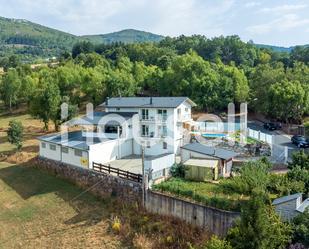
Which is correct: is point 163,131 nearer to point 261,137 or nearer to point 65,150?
point 65,150

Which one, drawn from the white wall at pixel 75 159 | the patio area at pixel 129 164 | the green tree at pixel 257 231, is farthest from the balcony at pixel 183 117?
the green tree at pixel 257 231

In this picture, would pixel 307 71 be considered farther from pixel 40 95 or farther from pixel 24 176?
pixel 24 176

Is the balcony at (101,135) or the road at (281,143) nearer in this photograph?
Answer: the road at (281,143)

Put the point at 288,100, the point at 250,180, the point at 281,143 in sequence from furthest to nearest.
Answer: the point at 288,100
the point at 281,143
the point at 250,180

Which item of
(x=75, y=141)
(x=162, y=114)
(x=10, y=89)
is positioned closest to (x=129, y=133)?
(x=162, y=114)

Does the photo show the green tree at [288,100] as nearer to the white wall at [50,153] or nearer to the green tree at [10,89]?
the white wall at [50,153]

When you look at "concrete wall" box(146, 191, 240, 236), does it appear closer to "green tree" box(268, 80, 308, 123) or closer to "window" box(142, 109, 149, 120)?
"window" box(142, 109, 149, 120)
